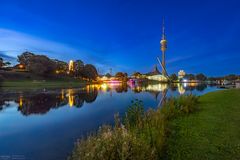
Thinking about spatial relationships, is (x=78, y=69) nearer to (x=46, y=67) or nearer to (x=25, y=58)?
(x=46, y=67)

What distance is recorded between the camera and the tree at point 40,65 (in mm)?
110812

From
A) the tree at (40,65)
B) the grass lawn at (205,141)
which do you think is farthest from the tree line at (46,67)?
the grass lawn at (205,141)

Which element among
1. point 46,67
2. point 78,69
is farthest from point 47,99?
point 78,69

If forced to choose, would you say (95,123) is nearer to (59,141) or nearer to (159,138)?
(59,141)

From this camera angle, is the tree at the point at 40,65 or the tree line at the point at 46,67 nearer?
the tree at the point at 40,65

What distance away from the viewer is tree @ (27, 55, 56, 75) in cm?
11081

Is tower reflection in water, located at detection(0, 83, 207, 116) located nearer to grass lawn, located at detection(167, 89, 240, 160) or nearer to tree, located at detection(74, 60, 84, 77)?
grass lawn, located at detection(167, 89, 240, 160)

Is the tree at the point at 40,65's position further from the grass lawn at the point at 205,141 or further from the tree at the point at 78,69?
the grass lawn at the point at 205,141

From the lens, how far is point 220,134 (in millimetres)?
8914

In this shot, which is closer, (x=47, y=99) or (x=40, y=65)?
(x=47, y=99)

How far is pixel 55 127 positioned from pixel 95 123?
2445 mm

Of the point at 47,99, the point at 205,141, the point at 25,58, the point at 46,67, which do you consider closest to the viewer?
the point at 205,141

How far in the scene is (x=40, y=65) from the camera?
112 m

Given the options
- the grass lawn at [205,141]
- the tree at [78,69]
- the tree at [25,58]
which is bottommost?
the grass lawn at [205,141]
